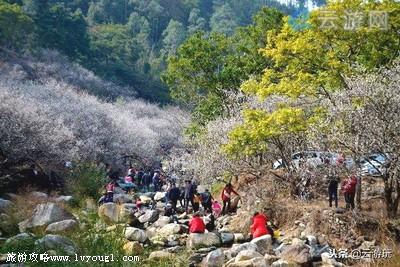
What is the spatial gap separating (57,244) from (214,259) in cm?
406

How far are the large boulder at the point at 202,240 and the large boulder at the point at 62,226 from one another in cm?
337

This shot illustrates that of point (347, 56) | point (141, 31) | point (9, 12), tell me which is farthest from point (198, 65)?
point (141, 31)

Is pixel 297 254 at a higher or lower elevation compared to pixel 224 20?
lower

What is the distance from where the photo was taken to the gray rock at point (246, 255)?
38.1ft

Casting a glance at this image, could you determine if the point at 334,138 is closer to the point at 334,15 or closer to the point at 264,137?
the point at 264,137

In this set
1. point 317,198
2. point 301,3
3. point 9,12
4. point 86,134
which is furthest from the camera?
point 301,3

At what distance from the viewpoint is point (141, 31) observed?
91750 mm

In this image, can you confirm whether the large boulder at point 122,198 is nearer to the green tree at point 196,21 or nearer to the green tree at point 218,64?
the green tree at point 218,64

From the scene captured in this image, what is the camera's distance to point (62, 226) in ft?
42.0

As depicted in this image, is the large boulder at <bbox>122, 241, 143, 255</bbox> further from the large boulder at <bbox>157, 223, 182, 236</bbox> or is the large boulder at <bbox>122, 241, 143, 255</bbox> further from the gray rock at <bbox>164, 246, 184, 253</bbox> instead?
the large boulder at <bbox>157, 223, 182, 236</bbox>

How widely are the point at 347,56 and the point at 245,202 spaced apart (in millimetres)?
6512

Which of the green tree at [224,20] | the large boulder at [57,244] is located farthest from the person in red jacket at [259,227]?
the green tree at [224,20]

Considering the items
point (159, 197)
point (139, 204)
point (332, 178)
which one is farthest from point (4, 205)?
point (332, 178)

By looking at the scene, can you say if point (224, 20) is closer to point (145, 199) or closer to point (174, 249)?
point (145, 199)
